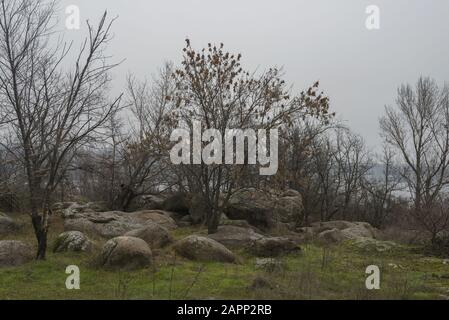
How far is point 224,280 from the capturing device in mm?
9203

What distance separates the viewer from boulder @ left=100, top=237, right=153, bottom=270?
32.8 ft

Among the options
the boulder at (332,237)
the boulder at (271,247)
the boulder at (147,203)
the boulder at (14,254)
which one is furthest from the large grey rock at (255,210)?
the boulder at (14,254)

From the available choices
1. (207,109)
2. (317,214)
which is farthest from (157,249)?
(317,214)

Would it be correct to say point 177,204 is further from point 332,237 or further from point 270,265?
point 270,265

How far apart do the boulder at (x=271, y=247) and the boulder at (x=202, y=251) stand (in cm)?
105

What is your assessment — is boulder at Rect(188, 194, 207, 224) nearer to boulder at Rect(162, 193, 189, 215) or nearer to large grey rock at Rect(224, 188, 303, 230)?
large grey rock at Rect(224, 188, 303, 230)

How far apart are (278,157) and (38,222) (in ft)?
25.1

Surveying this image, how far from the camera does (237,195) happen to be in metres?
19.3

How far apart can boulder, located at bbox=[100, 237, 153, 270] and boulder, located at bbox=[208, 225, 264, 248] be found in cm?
345

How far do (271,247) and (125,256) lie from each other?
3991mm

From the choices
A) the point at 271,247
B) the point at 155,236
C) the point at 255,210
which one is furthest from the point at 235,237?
the point at 255,210

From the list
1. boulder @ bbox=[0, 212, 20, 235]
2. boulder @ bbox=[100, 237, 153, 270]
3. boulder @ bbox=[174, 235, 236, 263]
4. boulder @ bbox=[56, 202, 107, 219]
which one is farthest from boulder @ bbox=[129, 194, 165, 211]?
boulder @ bbox=[100, 237, 153, 270]

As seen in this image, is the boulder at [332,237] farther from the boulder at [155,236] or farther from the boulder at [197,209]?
the boulder at [155,236]
